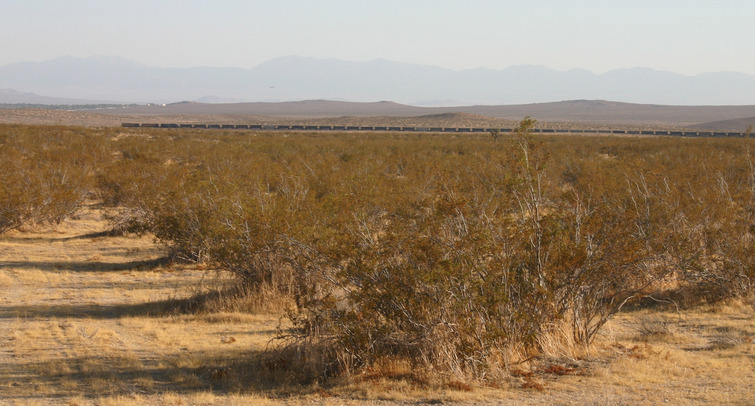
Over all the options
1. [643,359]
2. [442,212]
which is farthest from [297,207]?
[643,359]

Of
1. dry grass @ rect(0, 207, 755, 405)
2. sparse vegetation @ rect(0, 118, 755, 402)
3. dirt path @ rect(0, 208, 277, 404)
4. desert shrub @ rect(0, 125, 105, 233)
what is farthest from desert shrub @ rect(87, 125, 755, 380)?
desert shrub @ rect(0, 125, 105, 233)

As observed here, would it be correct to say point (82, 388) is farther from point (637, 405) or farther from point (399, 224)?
point (637, 405)

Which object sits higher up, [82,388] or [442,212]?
[442,212]

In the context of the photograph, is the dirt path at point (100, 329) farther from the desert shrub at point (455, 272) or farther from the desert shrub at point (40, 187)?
the desert shrub at point (40, 187)

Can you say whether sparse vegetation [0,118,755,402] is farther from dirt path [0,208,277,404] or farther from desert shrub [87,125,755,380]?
dirt path [0,208,277,404]

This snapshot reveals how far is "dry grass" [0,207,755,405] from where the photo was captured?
719 cm

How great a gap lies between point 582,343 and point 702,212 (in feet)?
18.0

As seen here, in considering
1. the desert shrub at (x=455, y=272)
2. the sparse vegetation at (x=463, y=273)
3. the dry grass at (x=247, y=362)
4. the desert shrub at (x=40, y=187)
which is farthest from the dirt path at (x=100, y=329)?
the desert shrub at (x=40, y=187)

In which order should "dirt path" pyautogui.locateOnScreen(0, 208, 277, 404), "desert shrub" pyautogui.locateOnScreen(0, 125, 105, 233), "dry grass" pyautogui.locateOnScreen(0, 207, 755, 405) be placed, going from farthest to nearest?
"desert shrub" pyautogui.locateOnScreen(0, 125, 105, 233), "dirt path" pyautogui.locateOnScreen(0, 208, 277, 404), "dry grass" pyautogui.locateOnScreen(0, 207, 755, 405)

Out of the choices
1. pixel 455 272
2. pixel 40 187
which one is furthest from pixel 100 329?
pixel 40 187

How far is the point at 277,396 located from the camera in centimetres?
741

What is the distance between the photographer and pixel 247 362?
8.63m

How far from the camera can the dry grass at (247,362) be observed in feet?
23.6

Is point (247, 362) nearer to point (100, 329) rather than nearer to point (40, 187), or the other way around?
point (100, 329)
